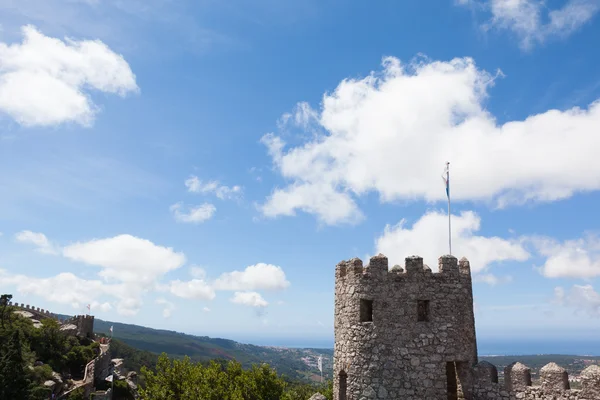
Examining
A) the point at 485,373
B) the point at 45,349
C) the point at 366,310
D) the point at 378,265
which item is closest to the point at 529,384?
the point at 485,373

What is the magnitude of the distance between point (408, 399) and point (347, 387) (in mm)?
1792

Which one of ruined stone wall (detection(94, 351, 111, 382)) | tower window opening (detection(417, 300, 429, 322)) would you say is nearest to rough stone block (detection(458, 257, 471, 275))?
tower window opening (detection(417, 300, 429, 322))

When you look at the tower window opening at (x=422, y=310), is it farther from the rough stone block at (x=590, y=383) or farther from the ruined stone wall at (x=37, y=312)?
the ruined stone wall at (x=37, y=312)

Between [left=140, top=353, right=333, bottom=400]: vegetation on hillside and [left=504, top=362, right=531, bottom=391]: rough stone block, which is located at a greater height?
[left=504, top=362, right=531, bottom=391]: rough stone block

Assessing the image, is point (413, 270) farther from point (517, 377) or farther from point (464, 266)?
point (517, 377)

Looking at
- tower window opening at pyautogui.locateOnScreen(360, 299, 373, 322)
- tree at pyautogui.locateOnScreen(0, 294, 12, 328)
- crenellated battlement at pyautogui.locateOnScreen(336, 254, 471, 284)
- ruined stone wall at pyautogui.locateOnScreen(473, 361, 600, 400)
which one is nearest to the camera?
ruined stone wall at pyautogui.locateOnScreen(473, 361, 600, 400)

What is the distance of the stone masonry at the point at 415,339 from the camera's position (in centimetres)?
1232

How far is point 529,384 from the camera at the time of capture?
38.0 ft

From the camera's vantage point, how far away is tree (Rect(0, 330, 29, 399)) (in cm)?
3045

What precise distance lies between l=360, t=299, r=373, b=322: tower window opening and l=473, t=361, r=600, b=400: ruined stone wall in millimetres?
3198

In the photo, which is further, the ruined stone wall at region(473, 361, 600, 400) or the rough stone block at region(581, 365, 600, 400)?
the ruined stone wall at region(473, 361, 600, 400)

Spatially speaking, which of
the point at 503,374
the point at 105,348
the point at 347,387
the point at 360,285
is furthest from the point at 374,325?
the point at 105,348

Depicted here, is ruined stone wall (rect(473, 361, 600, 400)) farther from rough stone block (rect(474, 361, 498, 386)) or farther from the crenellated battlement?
the crenellated battlement

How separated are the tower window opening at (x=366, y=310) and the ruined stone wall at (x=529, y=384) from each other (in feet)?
10.5
